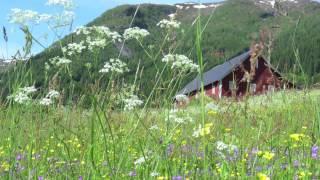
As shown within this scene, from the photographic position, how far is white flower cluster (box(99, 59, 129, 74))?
3227mm

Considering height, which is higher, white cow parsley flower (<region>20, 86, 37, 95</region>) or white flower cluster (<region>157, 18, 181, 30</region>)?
white flower cluster (<region>157, 18, 181, 30</region>)

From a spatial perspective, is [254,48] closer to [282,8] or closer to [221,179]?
[282,8]

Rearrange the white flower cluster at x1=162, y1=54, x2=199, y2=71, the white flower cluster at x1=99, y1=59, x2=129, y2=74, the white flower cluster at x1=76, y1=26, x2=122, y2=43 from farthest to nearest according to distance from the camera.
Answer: the white flower cluster at x1=76, y1=26, x2=122, y2=43
the white flower cluster at x1=99, y1=59, x2=129, y2=74
the white flower cluster at x1=162, y1=54, x2=199, y2=71

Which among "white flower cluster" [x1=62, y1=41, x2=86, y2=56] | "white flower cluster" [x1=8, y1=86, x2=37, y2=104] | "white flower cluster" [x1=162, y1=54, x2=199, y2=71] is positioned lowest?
"white flower cluster" [x1=8, y1=86, x2=37, y2=104]

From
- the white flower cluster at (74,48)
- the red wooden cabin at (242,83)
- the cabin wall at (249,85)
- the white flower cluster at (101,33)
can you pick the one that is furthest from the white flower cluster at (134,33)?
the cabin wall at (249,85)

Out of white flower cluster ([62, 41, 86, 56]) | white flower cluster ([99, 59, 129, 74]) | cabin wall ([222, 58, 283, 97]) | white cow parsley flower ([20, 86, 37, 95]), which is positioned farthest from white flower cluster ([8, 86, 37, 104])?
cabin wall ([222, 58, 283, 97])

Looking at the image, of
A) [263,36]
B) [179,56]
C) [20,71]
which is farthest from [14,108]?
[263,36]

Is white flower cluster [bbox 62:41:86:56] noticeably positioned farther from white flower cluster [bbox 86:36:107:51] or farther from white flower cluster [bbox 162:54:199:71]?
white flower cluster [bbox 162:54:199:71]

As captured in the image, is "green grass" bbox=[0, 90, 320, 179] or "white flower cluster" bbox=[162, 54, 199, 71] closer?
"green grass" bbox=[0, 90, 320, 179]

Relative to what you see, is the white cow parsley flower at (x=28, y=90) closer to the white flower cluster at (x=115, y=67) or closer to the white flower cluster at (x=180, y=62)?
the white flower cluster at (x=115, y=67)

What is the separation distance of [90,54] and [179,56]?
2.06 ft

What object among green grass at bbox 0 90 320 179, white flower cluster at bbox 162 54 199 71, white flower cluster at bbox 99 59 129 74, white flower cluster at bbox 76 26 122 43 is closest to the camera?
green grass at bbox 0 90 320 179

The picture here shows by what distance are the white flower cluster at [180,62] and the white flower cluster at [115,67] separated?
0.33 m

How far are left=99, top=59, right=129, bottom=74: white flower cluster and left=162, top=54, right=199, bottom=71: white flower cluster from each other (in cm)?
33
